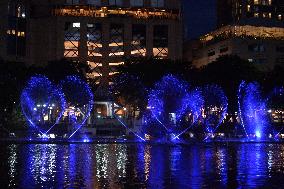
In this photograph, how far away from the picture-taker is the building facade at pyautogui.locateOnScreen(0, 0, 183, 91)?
11056 centimetres

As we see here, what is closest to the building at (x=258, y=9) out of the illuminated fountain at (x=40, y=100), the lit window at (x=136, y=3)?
the lit window at (x=136, y=3)

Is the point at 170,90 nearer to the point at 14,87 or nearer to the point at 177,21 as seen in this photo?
the point at 14,87

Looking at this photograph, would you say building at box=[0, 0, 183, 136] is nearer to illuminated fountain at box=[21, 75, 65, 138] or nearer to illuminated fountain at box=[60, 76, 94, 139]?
illuminated fountain at box=[60, 76, 94, 139]

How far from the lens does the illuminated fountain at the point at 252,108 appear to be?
236 feet

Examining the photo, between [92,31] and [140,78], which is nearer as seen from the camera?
[140,78]

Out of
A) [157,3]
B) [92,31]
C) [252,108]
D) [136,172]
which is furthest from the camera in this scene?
[157,3]

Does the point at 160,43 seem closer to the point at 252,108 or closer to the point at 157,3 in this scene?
the point at 157,3

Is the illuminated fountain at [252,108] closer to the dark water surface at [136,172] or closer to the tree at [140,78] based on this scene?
the tree at [140,78]

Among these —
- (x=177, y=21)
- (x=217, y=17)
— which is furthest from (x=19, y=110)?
(x=217, y=17)

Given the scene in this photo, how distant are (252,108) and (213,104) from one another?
549 centimetres

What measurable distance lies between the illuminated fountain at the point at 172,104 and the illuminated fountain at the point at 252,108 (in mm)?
6189

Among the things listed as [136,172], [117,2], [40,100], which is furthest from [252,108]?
[117,2]

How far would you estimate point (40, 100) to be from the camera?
6869cm

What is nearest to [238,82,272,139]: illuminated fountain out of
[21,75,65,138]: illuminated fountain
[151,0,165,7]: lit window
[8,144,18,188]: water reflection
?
[21,75,65,138]: illuminated fountain
